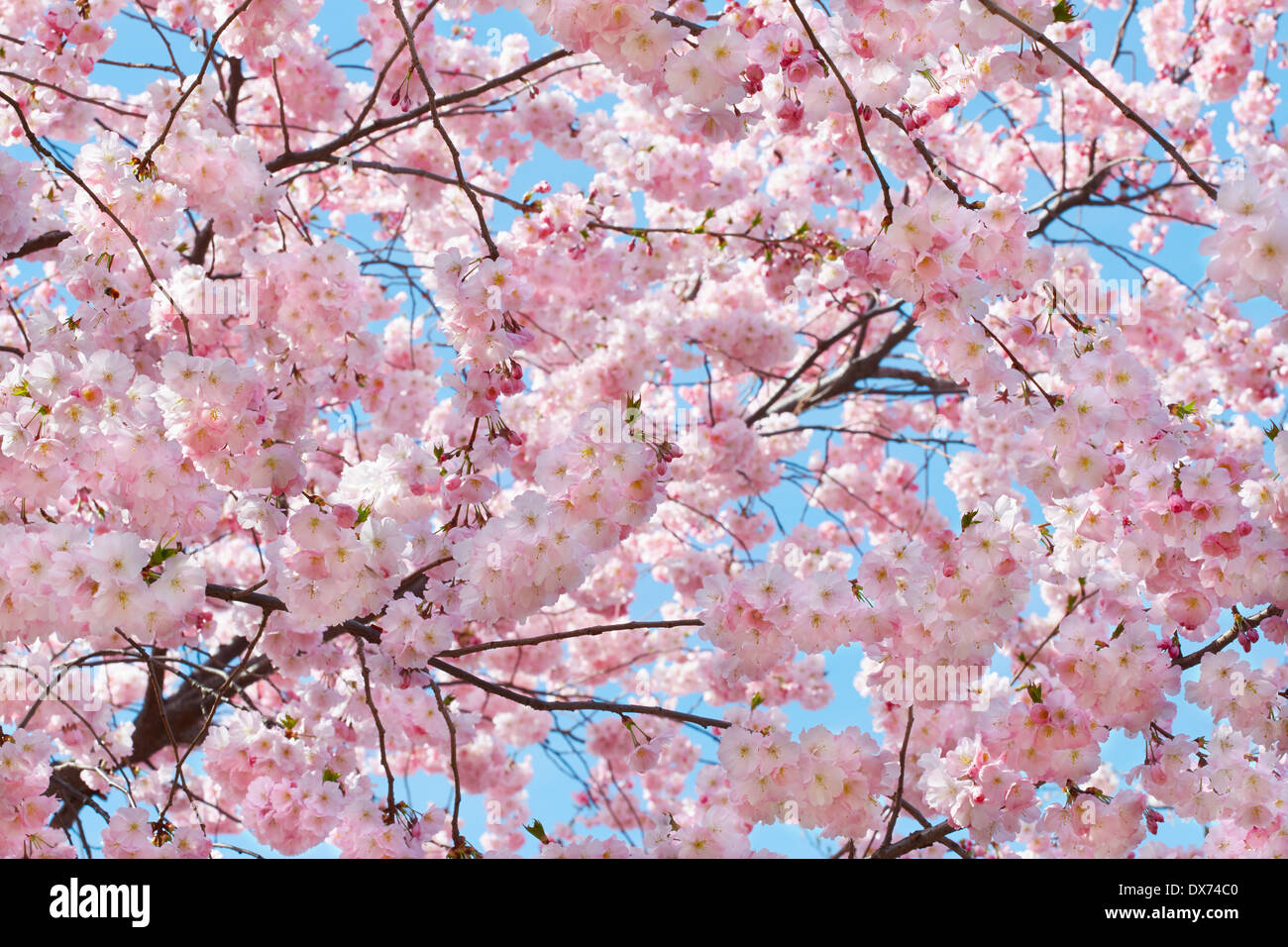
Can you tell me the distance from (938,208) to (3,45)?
3.87 metres

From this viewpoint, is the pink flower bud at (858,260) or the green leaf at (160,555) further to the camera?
the pink flower bud at (858,260)

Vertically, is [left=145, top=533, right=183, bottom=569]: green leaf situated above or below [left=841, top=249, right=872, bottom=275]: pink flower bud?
below

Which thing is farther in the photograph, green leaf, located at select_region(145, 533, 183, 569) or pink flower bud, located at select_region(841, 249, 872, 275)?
pink flower bud, located at select_region(841, 249, 872, 275)

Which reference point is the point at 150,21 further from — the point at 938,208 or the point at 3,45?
the point at 938,208

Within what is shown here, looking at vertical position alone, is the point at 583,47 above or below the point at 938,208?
above

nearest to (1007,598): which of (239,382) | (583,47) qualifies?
(583,47)

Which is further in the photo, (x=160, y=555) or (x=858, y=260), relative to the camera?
(x=858, y=260)

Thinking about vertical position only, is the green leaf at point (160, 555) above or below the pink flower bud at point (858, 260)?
below

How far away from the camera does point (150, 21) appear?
11.6ft

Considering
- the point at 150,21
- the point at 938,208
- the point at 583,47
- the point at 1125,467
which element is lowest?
the point at 1125,467

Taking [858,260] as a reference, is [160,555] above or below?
below
